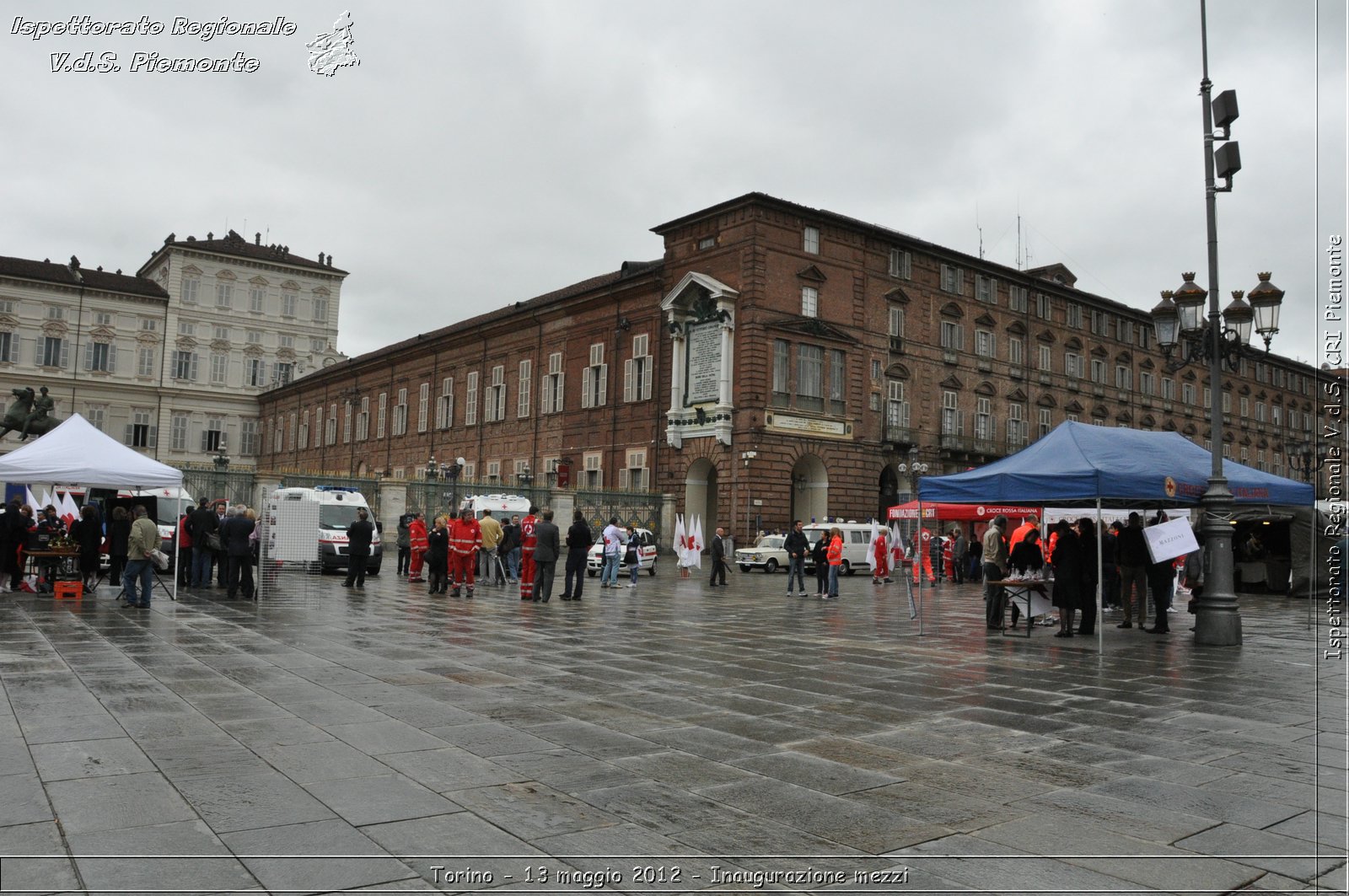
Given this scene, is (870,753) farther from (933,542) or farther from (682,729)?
(933,542)

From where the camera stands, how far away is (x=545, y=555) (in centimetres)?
1780

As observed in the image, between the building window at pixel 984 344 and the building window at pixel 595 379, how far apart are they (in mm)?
17055

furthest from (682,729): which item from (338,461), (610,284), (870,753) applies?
(338,461)

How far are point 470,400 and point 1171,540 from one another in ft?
150

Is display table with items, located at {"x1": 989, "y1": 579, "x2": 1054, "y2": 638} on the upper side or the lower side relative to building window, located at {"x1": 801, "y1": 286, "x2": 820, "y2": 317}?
lower

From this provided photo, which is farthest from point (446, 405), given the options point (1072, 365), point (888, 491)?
point (1072, 365)

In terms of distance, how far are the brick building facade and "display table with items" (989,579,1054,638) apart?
21.9 m

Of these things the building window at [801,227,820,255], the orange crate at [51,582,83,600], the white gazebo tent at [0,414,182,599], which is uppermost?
the building window at [801,227,820,255]

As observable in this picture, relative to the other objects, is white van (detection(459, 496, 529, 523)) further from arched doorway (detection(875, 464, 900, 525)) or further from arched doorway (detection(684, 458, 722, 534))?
arched doorway (detection(875, 464, 900, 525))

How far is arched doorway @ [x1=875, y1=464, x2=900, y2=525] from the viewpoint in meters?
42.1

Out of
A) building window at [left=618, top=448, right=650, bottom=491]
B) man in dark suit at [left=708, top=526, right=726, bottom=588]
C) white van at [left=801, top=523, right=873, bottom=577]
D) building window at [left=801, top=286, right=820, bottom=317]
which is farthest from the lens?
building window at [left=618, top=448, right=650, bottom=491]

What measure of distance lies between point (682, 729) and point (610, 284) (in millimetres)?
37822

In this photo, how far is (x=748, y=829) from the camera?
4707mm

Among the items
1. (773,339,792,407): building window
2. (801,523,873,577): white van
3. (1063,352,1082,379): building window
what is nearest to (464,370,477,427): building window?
(773,339,792,407): building window
